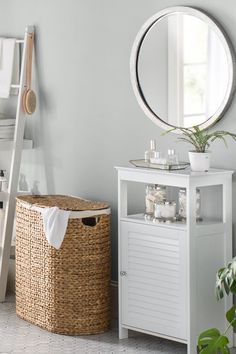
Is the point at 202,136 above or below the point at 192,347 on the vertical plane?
above

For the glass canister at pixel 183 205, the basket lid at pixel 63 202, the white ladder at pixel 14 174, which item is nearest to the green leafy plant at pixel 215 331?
the glass canister at pixel 183 205

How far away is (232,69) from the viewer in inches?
155

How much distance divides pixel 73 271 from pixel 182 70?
1114 millimetres

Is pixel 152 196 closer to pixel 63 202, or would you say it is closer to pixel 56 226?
pixel 56 226

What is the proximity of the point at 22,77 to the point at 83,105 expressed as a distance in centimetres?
42

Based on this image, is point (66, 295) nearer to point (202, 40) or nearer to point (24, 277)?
point (24, 277)

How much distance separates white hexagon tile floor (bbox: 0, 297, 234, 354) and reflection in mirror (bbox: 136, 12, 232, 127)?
1065 mm

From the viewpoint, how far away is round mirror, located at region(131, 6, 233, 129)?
13.2 ft

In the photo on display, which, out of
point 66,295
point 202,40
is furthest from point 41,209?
point 202,40

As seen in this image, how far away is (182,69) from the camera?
13.7 feet

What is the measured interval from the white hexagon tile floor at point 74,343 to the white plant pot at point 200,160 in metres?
0.88

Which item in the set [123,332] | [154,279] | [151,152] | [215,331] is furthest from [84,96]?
[215,331]

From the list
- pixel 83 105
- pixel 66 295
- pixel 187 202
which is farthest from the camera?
pixel 83 105

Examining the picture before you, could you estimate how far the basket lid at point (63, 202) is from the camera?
4.39m
